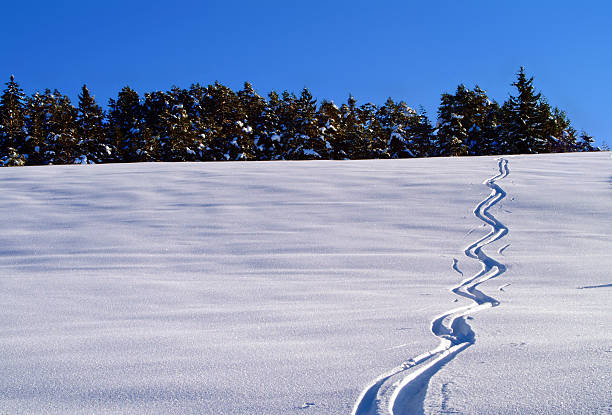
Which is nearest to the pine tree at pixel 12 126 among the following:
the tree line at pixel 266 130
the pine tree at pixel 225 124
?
the tree line at pixel 266 130

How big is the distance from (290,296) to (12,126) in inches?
1437

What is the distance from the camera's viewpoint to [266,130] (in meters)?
38.0

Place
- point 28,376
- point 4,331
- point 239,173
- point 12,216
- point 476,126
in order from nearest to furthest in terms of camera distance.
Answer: point 28,376 → point 4,331 → point 12,216 → point 239,173 → point 476,126

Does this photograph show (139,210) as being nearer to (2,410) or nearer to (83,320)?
(83,320)

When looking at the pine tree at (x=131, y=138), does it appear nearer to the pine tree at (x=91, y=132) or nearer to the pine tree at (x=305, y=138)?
the pine tree at (x=91, y=132)

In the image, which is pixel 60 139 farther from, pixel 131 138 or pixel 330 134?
pixel 330 134

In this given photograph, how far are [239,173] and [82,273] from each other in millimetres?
5752

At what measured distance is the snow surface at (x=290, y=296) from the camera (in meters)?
1.66

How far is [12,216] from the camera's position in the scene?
6.10 m

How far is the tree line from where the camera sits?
32.8 m

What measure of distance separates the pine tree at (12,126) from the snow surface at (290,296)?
2656 cm

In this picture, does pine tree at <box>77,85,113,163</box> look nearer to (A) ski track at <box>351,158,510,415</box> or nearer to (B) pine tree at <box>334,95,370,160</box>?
(B) pine tree at <box>334,95,370,160</box>

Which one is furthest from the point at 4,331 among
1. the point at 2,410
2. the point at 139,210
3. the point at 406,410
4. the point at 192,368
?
the point at 139,210

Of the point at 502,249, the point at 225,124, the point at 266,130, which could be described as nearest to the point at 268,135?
the point at 266,130
